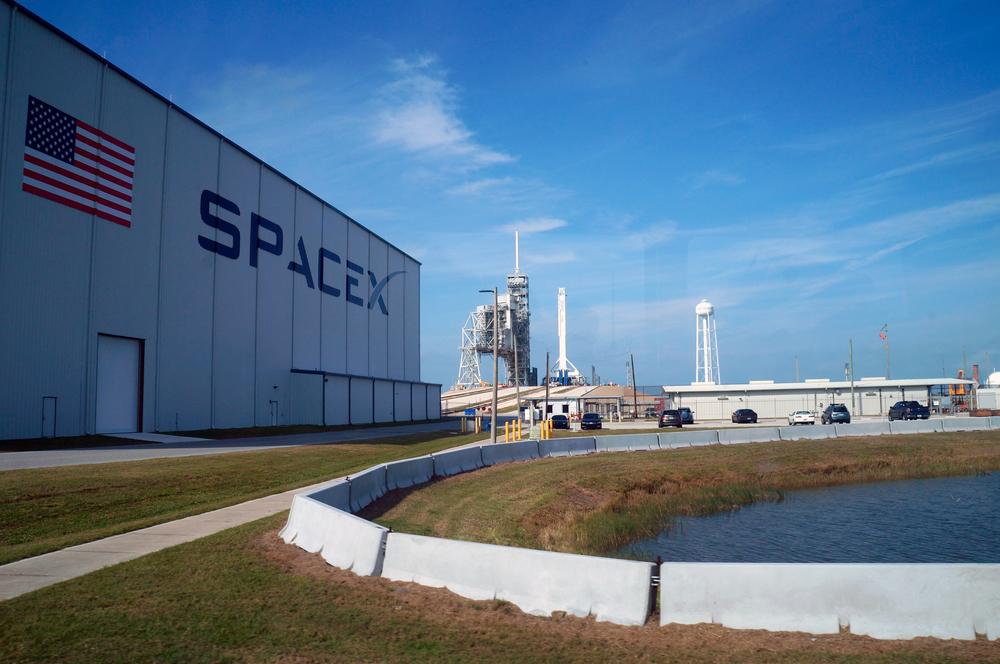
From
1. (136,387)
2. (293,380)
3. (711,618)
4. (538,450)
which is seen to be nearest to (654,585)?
(711,618)

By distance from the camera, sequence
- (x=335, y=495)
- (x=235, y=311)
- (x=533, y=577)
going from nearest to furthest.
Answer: (x=533, y=577) → (x=335, y=495) → (x=235, y=311)

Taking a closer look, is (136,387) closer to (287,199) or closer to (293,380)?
(293,380)

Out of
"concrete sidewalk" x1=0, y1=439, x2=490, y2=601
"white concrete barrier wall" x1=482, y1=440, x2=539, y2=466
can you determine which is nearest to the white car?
"white concrete barrier wall" x1=482, y1=440, x2=539, y2=466

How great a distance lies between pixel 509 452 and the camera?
3238 centimetres

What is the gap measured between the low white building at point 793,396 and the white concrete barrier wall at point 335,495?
7108 centimetres

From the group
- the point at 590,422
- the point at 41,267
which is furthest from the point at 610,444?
the point at 41,267

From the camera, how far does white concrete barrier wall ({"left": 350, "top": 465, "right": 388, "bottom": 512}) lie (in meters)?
16.7

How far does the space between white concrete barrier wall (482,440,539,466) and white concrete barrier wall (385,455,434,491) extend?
5980mm

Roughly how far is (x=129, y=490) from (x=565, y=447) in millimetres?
21534

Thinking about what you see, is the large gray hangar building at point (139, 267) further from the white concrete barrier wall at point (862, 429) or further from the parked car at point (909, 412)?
the parked car at point (909, 412)

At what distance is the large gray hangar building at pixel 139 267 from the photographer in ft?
106

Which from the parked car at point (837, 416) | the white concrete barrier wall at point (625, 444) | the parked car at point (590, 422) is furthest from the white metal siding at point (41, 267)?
the parked car at point (837, 416)

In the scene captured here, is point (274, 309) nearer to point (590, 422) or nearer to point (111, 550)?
point (590, 422)

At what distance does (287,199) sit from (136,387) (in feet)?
66.4
